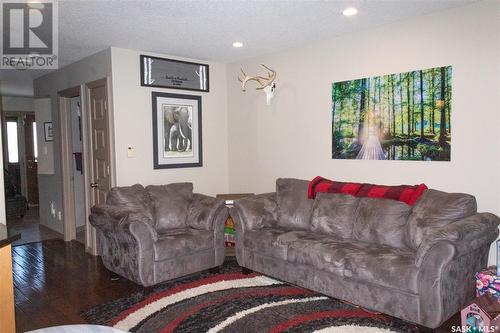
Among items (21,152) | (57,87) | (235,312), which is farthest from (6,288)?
(21,152)

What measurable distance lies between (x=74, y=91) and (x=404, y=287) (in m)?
4.71

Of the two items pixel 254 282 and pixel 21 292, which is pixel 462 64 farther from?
pixel 21 292

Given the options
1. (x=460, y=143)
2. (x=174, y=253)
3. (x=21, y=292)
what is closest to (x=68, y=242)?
(x=21, y=292)

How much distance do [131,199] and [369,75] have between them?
2893 mm

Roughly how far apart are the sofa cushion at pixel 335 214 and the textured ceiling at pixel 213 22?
1.76 metres

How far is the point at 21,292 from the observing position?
3.63m

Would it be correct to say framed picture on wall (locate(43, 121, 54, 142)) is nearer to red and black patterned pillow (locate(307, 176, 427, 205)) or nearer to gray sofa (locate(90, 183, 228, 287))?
gray sofa (locate(90, 183, 228, 287))

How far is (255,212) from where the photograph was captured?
4109 mm

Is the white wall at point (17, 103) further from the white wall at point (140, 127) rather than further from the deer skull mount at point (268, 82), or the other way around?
the deer skull mount at point (268, 82)

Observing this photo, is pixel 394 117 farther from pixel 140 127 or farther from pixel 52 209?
pixel 52 209

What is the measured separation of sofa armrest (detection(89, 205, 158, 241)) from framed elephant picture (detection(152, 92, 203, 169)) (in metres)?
1.06

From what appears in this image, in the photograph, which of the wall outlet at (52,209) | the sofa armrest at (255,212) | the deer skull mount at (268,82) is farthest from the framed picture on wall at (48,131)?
the sofa armrest at (255,212)

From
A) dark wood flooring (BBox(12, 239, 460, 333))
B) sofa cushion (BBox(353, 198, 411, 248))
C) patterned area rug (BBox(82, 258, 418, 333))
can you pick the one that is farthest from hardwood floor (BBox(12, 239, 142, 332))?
sofa cushion (BBox(353, 198, 411, 248))

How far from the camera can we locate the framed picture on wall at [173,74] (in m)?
4.68
